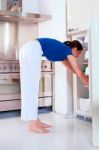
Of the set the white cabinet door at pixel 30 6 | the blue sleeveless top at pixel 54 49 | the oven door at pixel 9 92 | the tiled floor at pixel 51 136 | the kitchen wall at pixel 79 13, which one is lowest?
the tiled floor at pixel 51 136

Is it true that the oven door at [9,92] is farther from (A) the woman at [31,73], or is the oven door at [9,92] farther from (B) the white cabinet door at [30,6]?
(B) the white cabinet door at [30,6]

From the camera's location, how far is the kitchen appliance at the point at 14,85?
2908 mm

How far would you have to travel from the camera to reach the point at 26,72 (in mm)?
2219

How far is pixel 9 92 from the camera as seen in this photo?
3.02 m

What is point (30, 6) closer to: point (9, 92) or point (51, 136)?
point (9, 92)

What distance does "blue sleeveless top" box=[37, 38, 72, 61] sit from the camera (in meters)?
2.18

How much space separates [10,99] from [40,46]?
95 centimetres

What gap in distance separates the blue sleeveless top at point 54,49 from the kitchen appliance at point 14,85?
0.76 m

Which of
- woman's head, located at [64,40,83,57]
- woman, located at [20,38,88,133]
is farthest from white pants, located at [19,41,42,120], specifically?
woman's head, located at [64,40,83,57]

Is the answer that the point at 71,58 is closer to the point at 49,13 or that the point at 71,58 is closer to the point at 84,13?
the point at 84,13

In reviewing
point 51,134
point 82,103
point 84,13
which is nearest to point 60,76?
point 82,103

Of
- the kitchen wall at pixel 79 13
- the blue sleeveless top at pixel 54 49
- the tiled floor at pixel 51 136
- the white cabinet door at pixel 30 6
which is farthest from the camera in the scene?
the white cabinet door at pixel 30 6

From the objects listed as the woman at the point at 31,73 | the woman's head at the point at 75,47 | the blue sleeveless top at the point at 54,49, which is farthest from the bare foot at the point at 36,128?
the woman's head at the point at 75,47

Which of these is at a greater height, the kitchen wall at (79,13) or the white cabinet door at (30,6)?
the white cabinet door at (30,6)
